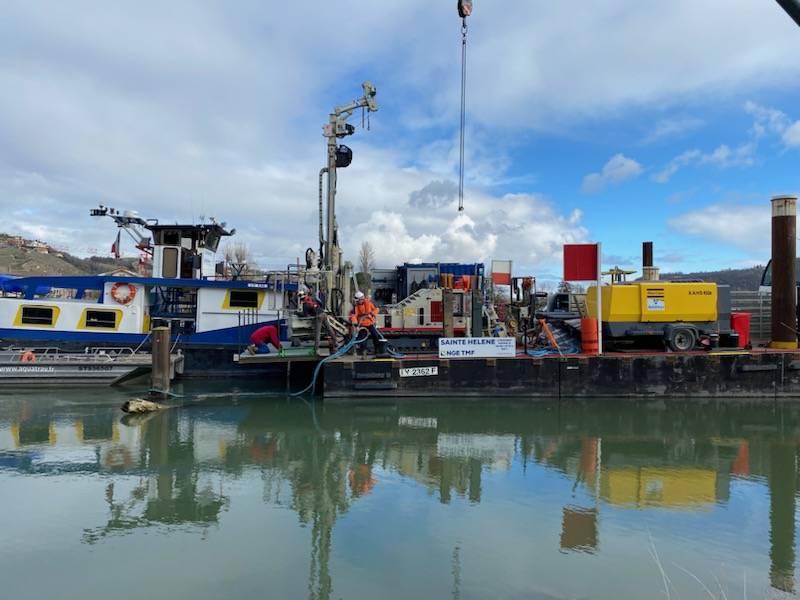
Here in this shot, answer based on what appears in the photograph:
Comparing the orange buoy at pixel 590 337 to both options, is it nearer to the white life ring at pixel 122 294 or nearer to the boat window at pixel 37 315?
the white life ring at pixel 122 294

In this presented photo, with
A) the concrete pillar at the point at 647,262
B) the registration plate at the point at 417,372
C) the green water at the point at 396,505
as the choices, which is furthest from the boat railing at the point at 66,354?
the concrete pillar at the point at 647,262

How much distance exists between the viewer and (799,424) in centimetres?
1154

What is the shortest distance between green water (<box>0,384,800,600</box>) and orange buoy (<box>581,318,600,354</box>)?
2.23 m

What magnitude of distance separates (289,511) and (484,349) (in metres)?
7.91

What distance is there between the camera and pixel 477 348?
13.6 metres

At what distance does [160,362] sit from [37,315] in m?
5.39

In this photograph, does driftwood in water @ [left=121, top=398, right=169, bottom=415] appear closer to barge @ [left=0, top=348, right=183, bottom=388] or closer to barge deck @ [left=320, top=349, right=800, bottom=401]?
barge @ [left=0, top=348, right=183, bottom=388]

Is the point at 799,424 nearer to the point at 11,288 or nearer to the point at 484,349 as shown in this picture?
the point at 484,349

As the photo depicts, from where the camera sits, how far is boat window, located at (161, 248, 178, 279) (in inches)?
713

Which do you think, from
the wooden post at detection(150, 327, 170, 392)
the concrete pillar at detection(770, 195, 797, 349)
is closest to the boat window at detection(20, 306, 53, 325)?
the wooden post at detection(150, 327, 170, 392)

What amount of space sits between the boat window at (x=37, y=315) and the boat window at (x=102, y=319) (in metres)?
1.05

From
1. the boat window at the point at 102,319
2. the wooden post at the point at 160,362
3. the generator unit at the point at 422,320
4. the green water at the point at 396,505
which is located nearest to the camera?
the green water at the point at 396,505

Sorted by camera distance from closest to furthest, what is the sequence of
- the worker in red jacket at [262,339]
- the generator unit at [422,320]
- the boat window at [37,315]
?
the worker in red jacket at [262,339] < the boat window at [37,315] < the generator unit at [422,320]

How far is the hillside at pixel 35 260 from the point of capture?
67.9 metres
